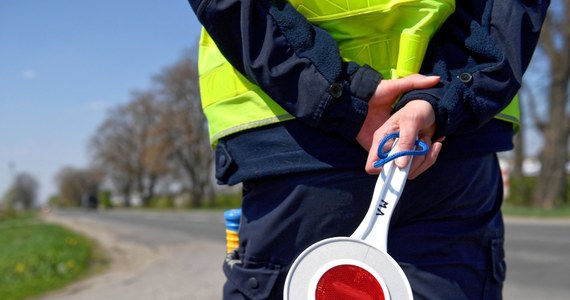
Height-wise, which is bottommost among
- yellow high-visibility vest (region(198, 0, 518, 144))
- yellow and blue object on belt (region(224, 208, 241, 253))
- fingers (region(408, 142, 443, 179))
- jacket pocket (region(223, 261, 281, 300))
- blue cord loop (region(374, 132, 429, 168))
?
jacket pocket (region(223, 261, 281, 300))

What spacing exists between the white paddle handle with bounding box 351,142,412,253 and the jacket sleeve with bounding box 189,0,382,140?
0.13 metres

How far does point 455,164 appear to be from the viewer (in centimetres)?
127

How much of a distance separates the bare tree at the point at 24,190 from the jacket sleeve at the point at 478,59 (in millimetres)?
92586

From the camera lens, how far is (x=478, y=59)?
4.12ft

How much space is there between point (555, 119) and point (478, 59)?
2211cm

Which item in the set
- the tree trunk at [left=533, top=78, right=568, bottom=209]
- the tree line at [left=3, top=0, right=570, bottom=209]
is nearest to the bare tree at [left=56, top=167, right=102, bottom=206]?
the tree line at [left=3, top=0, right=570, bottom=209]

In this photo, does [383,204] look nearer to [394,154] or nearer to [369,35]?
[394,154]

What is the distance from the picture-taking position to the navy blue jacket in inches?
45.1

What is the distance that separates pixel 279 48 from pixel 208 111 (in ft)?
1.10

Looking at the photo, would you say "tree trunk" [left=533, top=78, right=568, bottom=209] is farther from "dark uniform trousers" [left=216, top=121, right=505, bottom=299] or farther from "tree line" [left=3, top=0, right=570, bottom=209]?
"dark uniform trousers" [left=216, top=121, right=505, bottom=299]

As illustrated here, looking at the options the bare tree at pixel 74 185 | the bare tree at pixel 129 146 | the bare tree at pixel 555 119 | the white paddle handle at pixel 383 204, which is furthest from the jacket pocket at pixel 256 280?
the bare tree at pixel 74 185

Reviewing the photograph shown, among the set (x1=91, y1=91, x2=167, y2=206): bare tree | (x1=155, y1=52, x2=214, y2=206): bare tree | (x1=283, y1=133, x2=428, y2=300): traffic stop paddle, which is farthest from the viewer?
(x1=91, y1=91, x2=167, y2=206): bare tree

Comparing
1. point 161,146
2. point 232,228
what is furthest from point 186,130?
point 232,228

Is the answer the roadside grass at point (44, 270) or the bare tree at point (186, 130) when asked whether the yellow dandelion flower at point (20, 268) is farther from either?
the bare tree at point (186, 130)
